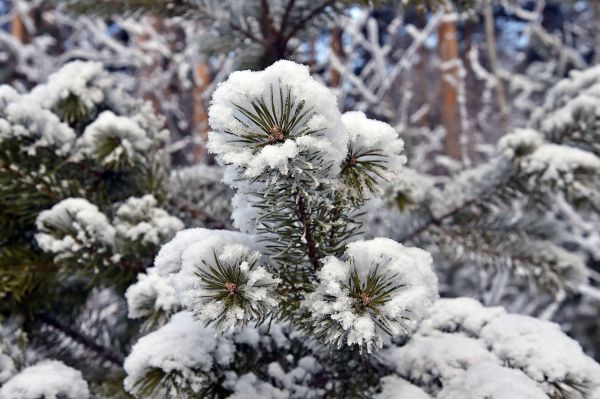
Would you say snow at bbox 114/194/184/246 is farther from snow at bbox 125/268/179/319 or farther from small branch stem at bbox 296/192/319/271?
small branch stem at bbox 296/192/319/271

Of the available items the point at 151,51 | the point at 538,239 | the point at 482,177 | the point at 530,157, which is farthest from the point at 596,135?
the point at 151,51

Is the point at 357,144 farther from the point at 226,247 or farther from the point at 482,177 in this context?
the point at 482,177

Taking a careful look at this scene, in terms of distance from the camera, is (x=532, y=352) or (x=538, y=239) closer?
(x=532, y=352)

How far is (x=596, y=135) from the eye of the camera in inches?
51.7

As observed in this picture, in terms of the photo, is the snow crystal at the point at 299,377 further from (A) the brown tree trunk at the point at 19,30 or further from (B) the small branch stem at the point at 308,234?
(A) the brown tree trunk at the point at 19,30

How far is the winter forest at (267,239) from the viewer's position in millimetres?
596

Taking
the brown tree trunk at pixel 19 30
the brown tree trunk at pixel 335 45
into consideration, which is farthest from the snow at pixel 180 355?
the brown tree trunk at pixel 19 30

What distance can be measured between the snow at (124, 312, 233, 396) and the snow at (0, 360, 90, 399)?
0.19 m

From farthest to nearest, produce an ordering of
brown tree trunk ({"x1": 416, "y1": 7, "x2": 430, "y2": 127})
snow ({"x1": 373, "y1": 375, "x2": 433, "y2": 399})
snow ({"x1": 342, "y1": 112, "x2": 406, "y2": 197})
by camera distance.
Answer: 1. brown tree trunk ({"x1": 416, "y1": 7, "x2": 430, "y2": 127})
2. snow ({"x1": 373, "y1": 375, "x2": 433, "y2": 399})
3. snow ({"x1": 342, "y1": 112, "x2": 406, "y2": 197})

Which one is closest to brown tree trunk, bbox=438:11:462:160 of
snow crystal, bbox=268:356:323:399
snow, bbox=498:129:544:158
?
snow, bbox=498:129:544:158

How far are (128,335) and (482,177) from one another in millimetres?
1119

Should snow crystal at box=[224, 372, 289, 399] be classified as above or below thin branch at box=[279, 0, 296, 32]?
below

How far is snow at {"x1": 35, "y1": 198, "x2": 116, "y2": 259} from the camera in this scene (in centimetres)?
99

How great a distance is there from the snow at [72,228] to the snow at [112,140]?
134 millimetres
